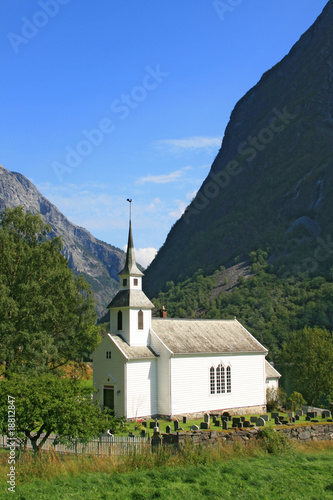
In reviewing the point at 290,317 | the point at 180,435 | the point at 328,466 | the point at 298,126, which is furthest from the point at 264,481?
the point at 298,126

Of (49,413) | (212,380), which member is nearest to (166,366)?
(212,380)

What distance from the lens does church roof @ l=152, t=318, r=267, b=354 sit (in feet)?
126

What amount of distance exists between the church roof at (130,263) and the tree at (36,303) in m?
4.27

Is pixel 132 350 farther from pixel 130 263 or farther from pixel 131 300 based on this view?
pixel 130 263

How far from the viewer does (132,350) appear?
3653cm

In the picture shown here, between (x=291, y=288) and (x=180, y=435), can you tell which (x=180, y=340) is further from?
(x=291, y=288)

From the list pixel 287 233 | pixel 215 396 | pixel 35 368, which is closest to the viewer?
pixel 35 368

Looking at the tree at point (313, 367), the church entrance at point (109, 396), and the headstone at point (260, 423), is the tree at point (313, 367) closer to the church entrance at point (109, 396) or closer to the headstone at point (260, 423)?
the headstone at point (260, 423)

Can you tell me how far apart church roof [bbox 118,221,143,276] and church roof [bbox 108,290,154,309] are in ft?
4.50

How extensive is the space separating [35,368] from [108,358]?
502 cm

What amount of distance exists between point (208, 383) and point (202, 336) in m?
3.92

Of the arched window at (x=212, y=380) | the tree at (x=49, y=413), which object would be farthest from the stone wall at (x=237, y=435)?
the arched window at (x=212, y=380)

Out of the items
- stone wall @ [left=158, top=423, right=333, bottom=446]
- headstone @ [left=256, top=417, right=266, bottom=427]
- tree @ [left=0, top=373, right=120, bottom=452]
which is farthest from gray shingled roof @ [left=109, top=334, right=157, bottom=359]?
stone wall @ [left=158, top=423, right=333, bottom=446]

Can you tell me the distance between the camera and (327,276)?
131875mm
